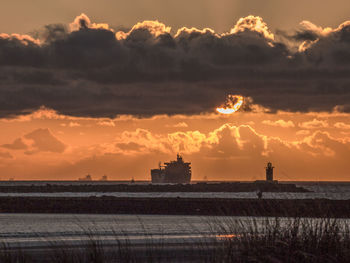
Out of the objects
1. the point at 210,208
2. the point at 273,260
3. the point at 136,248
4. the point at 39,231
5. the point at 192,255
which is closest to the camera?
the point at 273,260

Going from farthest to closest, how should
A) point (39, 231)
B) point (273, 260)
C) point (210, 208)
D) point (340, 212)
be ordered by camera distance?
point (210, 208) → point (340, 212) → point (39, 231) → point (273, 260)

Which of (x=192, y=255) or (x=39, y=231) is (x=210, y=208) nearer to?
(x=39, y=231)

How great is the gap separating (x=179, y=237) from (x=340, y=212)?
34.6 metres

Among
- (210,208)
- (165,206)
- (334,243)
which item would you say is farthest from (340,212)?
(334,243)

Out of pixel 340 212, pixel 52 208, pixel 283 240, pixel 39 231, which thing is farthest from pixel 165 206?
pixel 283 240

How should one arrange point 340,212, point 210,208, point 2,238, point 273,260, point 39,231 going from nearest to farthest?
point 273,260, point 2,238, point 39,231, point 340,212, point 210,208

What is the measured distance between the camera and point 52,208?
7288 centimetres

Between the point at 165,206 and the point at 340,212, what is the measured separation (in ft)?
63.7

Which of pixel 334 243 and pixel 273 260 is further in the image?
pixel 334 243

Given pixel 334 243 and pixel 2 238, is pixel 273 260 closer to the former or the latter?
pixel 334 243

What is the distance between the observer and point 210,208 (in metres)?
71.3

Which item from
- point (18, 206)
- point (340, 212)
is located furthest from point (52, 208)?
point (340, 212)

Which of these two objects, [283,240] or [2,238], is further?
[2,238]

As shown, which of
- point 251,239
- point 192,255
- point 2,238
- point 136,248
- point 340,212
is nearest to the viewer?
point 251,239
